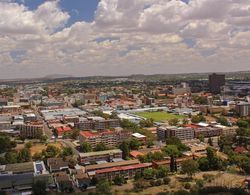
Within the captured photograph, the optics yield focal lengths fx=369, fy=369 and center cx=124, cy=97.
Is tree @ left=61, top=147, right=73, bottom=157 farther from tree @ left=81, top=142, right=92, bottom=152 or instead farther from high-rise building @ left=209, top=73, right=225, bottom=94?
high-rise building @ left=209, top=73, right=225, bottom=94

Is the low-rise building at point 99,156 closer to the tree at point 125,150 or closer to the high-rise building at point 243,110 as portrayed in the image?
the tree at point 125,150

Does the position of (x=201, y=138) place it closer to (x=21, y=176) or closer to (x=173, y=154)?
A: (x=173, y=154)

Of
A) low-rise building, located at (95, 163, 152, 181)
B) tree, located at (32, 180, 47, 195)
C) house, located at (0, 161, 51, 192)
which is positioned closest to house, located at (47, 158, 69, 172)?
house, located at (0, 161, 51, 192)

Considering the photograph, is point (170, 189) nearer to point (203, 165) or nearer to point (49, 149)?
point (203, 165)

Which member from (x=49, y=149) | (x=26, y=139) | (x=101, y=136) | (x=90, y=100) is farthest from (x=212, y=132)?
(x=90, y=100)

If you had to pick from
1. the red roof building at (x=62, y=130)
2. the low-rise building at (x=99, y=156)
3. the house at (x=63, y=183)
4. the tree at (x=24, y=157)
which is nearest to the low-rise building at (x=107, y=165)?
the house at (x=63, y=183)

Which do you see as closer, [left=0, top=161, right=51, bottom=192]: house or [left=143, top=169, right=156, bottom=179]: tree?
[left=0, top=161, right=51, bottom=192]: house
